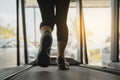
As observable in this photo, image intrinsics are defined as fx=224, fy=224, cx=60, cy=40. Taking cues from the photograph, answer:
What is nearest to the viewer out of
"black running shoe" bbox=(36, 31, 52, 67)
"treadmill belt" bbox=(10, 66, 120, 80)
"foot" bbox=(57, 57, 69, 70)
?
"treadmill belt" bbox=(10, 66, 120, 80)

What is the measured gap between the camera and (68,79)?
1.55 m

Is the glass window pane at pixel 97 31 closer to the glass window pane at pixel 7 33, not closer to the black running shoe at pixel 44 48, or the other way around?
the glass window pane at pixel 7 33

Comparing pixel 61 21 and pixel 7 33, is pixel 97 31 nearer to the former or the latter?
pixel 7 33

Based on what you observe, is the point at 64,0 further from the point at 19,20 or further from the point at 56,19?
the point at 19,20

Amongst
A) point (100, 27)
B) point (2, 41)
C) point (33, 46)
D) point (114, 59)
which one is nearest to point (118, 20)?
point (100, 27)

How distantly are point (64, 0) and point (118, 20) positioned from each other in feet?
11.0

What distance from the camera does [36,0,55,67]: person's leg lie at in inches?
67.7

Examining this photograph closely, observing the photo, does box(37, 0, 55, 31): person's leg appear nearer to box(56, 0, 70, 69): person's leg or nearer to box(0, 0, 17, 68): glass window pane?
box(56, 0, 70, 69): person's leg

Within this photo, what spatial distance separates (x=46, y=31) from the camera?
1795 mm

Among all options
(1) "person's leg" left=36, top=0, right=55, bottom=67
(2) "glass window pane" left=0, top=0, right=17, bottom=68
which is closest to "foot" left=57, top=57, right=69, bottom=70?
(1) "person's leg" left=36, top=0, right=55, bottom=67

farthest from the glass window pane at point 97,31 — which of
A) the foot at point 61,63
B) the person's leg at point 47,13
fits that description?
the person's leg at point 47,13

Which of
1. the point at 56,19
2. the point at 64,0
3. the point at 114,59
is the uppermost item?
the point at 64,0

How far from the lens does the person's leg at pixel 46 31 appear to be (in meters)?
1.72

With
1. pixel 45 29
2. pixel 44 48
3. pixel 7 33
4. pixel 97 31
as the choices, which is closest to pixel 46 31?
pixel 45 29
